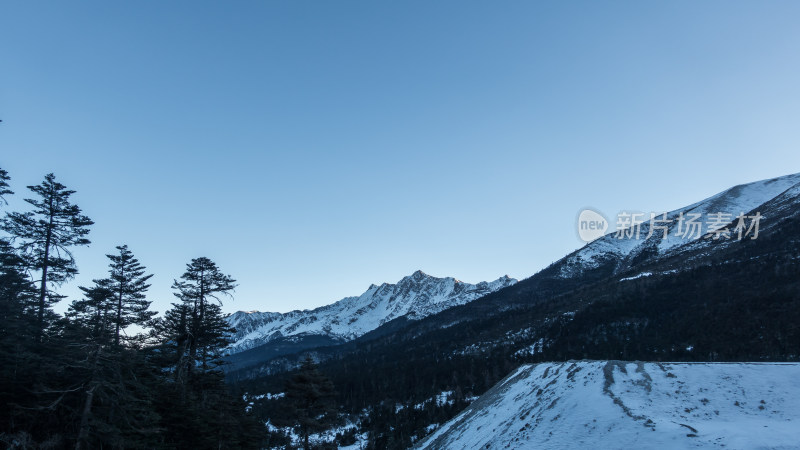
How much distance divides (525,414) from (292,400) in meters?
20.4

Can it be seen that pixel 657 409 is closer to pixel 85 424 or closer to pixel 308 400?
pixel 85 424

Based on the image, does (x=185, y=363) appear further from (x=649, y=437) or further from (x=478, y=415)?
(x=649, y=437)

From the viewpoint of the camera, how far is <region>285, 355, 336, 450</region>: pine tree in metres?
32.8

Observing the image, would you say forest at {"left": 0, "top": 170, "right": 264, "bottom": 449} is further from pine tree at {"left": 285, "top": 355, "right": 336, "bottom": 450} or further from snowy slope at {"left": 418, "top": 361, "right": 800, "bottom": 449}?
snowy slope at {"left": 418, "top": 361, "right": 800, "bottom": 449}

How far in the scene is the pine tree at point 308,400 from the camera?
3278 centimetres

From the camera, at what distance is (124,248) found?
3431 centimetres

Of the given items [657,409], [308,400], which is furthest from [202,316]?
[657,409]

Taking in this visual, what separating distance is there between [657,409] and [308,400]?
85.2 feet

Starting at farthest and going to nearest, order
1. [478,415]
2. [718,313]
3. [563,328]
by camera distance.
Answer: [563,328]
[718,313]
[478,415]

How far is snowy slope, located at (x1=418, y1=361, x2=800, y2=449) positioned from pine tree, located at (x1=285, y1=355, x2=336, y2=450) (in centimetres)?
1456

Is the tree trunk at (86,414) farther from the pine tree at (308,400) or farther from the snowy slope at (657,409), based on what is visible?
the snowy slope at (657,409)

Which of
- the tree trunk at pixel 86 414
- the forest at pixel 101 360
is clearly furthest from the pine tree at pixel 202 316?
the tree trunk at pixel 86 414

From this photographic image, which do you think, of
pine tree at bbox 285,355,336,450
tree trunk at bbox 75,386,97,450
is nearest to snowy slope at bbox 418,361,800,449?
pine tree at bbox 285,355,336,450

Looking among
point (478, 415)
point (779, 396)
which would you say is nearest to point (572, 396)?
point (779, 396)
